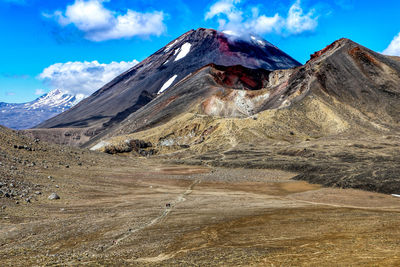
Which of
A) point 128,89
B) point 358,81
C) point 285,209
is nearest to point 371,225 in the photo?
point 285,209

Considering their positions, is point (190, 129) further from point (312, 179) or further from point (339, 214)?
point (339, 214)

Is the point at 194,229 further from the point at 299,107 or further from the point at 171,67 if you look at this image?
the point at 171,67

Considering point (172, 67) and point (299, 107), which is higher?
point (172, 67)

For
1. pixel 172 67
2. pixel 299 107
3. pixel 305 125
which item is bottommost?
pixel 305 125

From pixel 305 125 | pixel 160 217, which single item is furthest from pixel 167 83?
pixel 160 217

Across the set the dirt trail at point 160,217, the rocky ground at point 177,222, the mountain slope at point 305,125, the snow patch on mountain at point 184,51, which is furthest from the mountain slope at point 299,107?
the snow patch on mountain at point 184,51

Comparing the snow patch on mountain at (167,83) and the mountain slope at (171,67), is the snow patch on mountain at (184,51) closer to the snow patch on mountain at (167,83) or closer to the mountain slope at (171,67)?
the mountain slope at (171,67)

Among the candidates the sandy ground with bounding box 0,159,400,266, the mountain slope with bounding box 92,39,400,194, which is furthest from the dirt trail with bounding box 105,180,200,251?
the mountain slope with bounding box 92,39,400,194

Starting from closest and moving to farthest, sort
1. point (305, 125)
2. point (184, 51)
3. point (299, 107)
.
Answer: point (305, 125) → point (299, 107) → point (184, 51)
